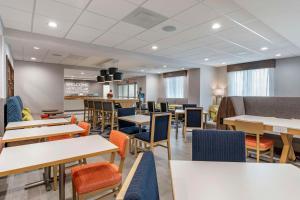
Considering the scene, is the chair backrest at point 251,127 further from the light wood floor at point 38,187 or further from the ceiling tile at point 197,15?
the ceiling tile at point 197,15

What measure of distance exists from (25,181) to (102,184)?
171 centimetres

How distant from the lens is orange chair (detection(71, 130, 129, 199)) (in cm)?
143

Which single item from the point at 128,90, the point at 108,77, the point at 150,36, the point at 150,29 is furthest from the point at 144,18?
the point at 128,90

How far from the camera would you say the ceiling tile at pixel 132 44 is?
421 centimetres

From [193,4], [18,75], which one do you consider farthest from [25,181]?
[18,75]

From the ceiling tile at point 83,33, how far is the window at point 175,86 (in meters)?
5.99

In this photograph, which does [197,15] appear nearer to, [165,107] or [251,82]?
[165,107]

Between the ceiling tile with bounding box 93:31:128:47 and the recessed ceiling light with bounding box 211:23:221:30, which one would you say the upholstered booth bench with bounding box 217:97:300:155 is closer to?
the recessed ceiling light with bounding box 211:23:221:30

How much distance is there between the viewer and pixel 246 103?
13.1ft

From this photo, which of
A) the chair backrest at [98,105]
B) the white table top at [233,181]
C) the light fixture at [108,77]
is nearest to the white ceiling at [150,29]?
the chair backrest at [98,105]

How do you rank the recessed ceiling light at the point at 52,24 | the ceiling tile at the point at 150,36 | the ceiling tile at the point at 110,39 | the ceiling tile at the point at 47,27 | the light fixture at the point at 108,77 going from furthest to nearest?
the light fixture at the point at 108,77 < the ceiling tile at the point at 110,39 < the ceiling tile at the point at 150,36 < the recessed ceiling light at the point at 52,24 < the ceiling tile at the point at 47,27

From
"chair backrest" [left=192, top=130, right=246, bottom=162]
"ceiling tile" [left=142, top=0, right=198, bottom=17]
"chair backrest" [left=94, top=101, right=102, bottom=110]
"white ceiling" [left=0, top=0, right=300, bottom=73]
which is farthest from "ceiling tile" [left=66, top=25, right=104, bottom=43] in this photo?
"chair backrest" [left=192, top=130, right=246, bottom=162]

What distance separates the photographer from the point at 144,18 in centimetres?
296

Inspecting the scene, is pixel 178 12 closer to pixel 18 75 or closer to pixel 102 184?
pixel 102 184
